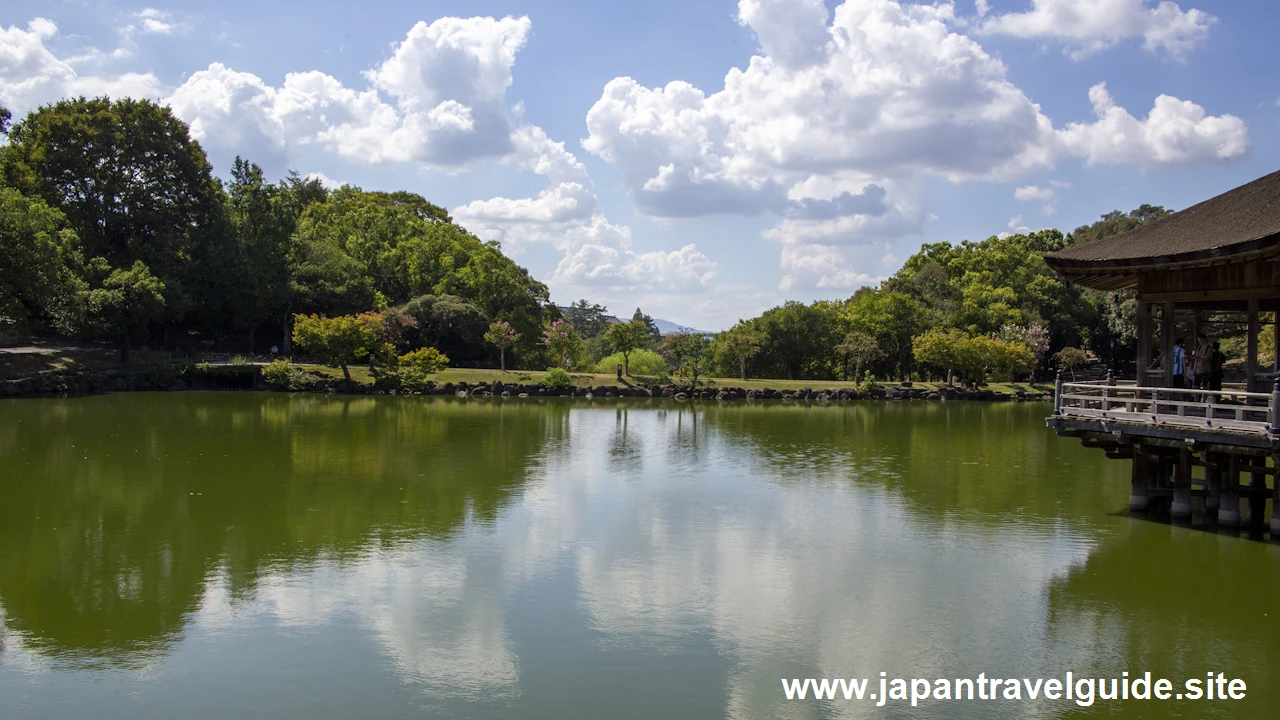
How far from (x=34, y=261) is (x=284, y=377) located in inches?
375

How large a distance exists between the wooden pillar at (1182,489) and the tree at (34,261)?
32933 mm

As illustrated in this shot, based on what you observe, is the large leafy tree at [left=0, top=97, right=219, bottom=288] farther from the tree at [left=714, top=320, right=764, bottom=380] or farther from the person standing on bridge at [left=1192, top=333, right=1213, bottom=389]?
the person standing on bridge at [left=1192, top=333, right=1213, bottom=389]

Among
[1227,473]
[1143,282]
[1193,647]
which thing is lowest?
[1193,647]

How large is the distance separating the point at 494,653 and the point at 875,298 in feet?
141

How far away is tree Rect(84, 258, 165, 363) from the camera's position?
34.5 m

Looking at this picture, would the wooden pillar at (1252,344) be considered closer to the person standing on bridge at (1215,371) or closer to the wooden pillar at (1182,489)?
the person standing on bridge at (1215,371)

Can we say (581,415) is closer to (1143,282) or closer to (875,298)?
(1143,282)

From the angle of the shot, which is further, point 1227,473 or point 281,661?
point 1227,473

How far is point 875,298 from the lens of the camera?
48000 mm

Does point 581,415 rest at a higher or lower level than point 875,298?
lower

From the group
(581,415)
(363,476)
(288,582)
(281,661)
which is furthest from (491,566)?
(581,415)

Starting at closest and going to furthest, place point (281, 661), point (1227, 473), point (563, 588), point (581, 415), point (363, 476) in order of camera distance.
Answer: point (281, 661) → point (563, 588) → point (1227, 473) → point (363, 476) → point (581, 415)

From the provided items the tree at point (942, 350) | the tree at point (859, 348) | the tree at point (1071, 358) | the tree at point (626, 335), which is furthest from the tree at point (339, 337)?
the tree at point (1071, 358)

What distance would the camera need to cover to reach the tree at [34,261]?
2923cm
